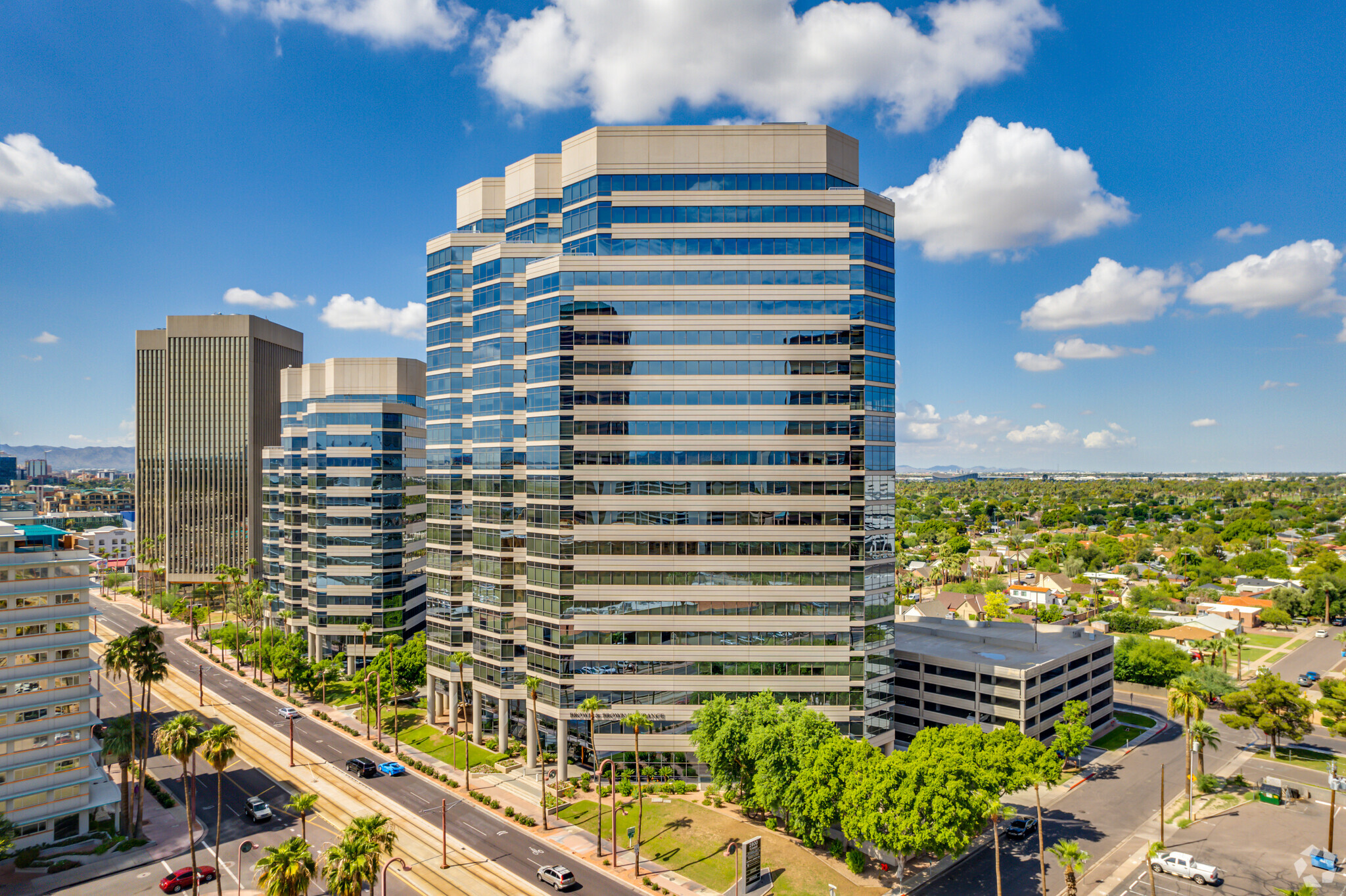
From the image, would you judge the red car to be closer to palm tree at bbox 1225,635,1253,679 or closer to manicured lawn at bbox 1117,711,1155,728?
manicured lawn at bbox 1117,711,1155,728

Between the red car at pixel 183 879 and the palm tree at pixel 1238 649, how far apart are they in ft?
527

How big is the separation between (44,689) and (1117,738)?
5490 inches

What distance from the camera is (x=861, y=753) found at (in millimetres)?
66938

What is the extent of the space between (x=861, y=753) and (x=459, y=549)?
217ft

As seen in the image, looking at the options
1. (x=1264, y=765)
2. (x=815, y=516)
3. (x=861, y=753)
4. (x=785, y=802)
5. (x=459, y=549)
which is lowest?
(x=1264, y=765)

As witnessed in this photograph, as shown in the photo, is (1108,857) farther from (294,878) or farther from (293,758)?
(293,758)

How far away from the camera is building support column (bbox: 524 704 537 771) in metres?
89.4

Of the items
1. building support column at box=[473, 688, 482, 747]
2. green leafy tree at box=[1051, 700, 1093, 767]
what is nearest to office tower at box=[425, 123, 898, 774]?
building support column at box=[473, 688, 482, 747]

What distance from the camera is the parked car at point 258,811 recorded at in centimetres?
7631

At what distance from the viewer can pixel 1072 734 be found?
8731 cm

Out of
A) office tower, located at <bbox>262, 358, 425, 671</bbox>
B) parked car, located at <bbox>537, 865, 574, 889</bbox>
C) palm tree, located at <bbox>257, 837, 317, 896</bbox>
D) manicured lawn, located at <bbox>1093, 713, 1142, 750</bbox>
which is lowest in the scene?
manicured lawn, located at <bbox>1093, 713, 1142, 750</bbox>

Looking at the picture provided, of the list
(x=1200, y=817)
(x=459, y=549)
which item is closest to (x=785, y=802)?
(x=1200, y=817)

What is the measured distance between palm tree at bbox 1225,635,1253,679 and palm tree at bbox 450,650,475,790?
447 feet

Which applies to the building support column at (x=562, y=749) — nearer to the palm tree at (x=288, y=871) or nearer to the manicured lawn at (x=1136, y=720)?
the palm tree at (x=288, y=871)
